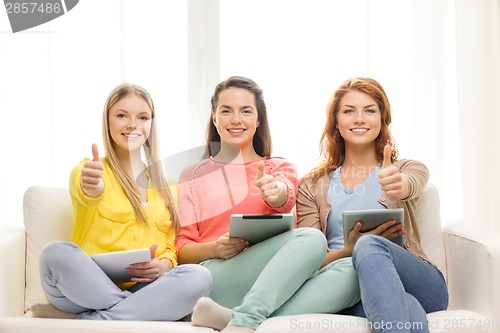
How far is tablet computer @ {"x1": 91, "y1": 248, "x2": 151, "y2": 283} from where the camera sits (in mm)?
A: 1971

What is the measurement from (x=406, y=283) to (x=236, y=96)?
0.90 meters

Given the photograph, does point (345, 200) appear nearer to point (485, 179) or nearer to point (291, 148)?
point (291, 148)

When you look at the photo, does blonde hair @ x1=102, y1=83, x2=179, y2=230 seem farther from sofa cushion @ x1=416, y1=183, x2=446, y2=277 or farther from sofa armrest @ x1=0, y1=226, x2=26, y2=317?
sofa cushion @ x1=416, y1=183, x2=446, y2=277

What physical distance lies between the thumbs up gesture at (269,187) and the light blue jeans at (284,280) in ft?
0.46

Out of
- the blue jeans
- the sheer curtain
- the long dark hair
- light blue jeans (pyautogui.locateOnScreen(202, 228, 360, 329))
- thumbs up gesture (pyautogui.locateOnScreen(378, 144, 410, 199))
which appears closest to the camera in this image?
the blue jeans

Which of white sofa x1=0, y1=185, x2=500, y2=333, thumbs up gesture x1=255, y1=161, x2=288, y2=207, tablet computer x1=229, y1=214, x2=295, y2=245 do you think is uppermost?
thumbs up gesture x1=255, y1=161, x2=288, y2=207

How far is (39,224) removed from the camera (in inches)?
91.8

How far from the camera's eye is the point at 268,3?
10.9 feet

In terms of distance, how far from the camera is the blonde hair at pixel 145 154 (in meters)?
2.29

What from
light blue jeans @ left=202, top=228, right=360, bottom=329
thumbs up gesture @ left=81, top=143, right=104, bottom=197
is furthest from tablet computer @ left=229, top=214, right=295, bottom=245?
thumbs up gesture @ left=81, top=143, right=104, bottom=197

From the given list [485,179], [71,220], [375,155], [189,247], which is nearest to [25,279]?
[71,220]

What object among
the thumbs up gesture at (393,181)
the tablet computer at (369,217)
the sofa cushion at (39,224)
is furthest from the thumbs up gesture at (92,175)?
the thumbs up gesture at (393,181)

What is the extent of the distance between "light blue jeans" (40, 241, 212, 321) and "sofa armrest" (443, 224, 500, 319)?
0.85 meters

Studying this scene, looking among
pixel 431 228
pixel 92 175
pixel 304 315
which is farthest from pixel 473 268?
pixel 92 175
